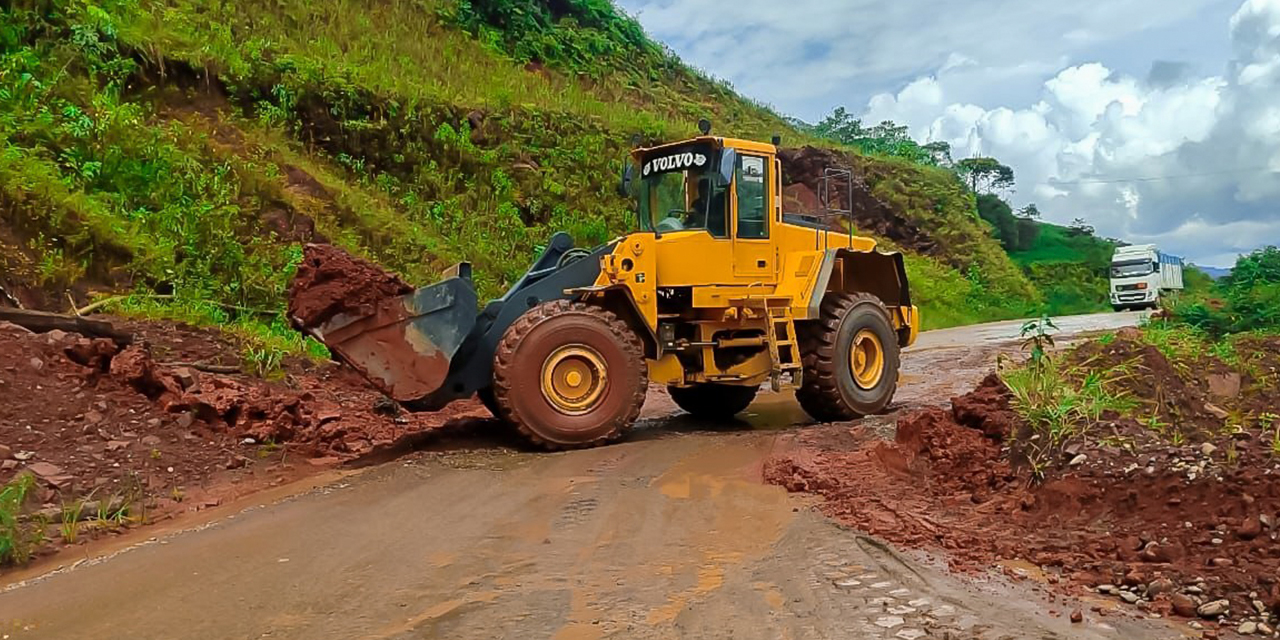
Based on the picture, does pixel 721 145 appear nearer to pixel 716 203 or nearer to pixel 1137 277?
pixel 716 203

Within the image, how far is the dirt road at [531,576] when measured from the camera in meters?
3.82

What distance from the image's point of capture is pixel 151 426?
277 inches

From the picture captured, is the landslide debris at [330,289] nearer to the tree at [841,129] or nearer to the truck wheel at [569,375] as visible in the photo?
the truck wheel at [569,375]

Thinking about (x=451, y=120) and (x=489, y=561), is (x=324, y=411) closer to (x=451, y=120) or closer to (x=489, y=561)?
(x=489, y=561)

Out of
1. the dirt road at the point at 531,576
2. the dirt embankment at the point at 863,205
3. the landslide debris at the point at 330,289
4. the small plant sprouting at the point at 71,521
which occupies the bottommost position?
the dirt road at the point at 531,576

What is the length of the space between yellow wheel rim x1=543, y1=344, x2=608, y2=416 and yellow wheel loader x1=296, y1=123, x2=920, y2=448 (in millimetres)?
12

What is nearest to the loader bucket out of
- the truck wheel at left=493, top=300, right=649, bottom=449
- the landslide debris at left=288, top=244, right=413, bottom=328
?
the landslide debris at left=288, top=244, right=413, bottom=328

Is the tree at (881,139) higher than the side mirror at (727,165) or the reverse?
higher

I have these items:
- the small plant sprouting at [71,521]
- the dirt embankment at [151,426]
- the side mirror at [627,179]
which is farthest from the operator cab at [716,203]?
the small plant sprouting at [71,521]

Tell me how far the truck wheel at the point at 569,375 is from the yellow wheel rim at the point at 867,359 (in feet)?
8.93

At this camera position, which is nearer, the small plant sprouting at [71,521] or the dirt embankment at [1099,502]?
the dirt embankment at [1099,502]

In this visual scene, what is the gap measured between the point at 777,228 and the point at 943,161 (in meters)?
42.3

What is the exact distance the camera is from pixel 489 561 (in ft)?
15.8

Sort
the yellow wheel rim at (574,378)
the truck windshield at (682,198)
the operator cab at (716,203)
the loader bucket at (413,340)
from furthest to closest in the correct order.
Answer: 1. the truck windshield at (682,198)
2. the operator cab at (716,203)
3. the yellow wheel rim at (574,378)
4. the loader bucket at (413,340)
